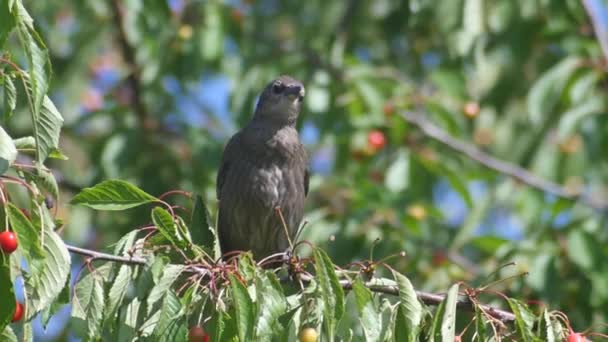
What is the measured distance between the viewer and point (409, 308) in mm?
3396

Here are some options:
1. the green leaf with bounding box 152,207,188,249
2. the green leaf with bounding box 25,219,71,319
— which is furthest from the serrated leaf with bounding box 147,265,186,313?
the green leaf with bounding box 25,219,71,319

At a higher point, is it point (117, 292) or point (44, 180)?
point (44, 180)

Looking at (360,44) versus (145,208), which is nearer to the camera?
(145,208)

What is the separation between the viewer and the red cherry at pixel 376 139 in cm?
801

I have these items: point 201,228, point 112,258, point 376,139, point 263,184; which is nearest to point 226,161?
point 263,184

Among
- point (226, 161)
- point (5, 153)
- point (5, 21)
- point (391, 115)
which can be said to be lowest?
point (391, 115)

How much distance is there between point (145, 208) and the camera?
7395 millimetres

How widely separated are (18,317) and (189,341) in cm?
63

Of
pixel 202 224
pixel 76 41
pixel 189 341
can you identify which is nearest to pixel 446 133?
pixel 76 41

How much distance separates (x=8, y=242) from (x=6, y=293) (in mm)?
156

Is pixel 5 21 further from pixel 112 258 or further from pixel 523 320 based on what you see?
pixel 523 320

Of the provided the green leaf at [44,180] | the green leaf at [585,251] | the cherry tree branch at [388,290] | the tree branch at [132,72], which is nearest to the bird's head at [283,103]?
the green leaf at [585,251]

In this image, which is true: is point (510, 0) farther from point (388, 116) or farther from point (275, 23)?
point (275, 23)

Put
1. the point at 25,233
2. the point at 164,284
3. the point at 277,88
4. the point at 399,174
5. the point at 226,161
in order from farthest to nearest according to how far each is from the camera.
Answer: the point at 399,174 → the point at 277,88 → the point at 226,161 → the point at 164,284 → the point at 25,233
